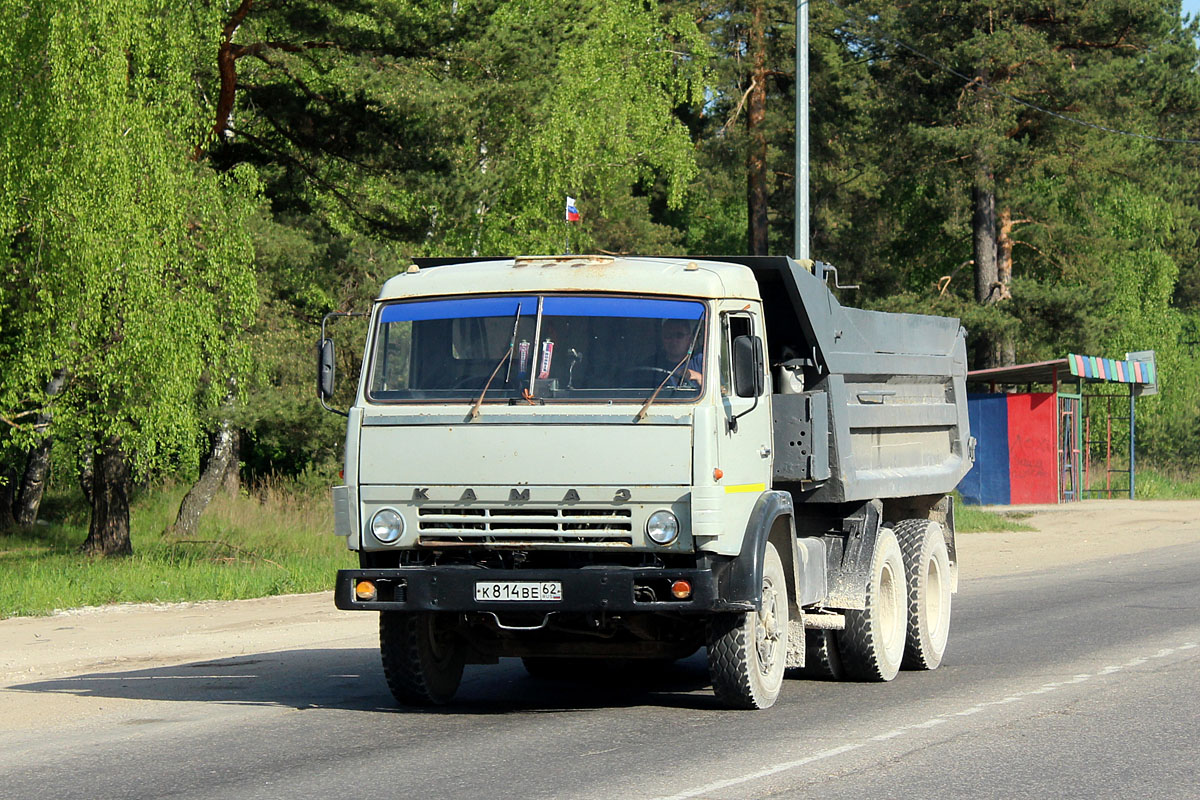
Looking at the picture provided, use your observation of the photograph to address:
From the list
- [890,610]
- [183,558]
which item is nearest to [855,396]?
[890,610]

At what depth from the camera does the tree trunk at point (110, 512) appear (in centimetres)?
2397

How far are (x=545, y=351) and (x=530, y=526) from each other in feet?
3.52

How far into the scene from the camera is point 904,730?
30.3 ft

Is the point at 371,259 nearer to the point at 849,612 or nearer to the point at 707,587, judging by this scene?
the point at 849,612

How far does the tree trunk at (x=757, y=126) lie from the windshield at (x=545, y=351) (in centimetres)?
3852

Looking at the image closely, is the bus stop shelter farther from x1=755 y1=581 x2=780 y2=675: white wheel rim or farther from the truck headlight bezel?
the truck headlight bezel

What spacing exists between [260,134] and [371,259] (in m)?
2.73

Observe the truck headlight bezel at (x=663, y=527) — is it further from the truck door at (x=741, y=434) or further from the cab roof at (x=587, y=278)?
the cab roof at (x=587, y=278)

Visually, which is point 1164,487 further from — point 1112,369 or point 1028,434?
point 1028,434

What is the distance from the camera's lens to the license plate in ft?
29.8

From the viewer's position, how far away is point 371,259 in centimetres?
2695

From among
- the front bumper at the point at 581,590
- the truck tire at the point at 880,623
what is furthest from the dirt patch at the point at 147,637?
the truck tire at the point at 880,623

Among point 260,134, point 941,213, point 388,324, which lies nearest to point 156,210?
point 260,134

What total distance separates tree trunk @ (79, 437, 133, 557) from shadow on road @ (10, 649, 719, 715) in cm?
1126
